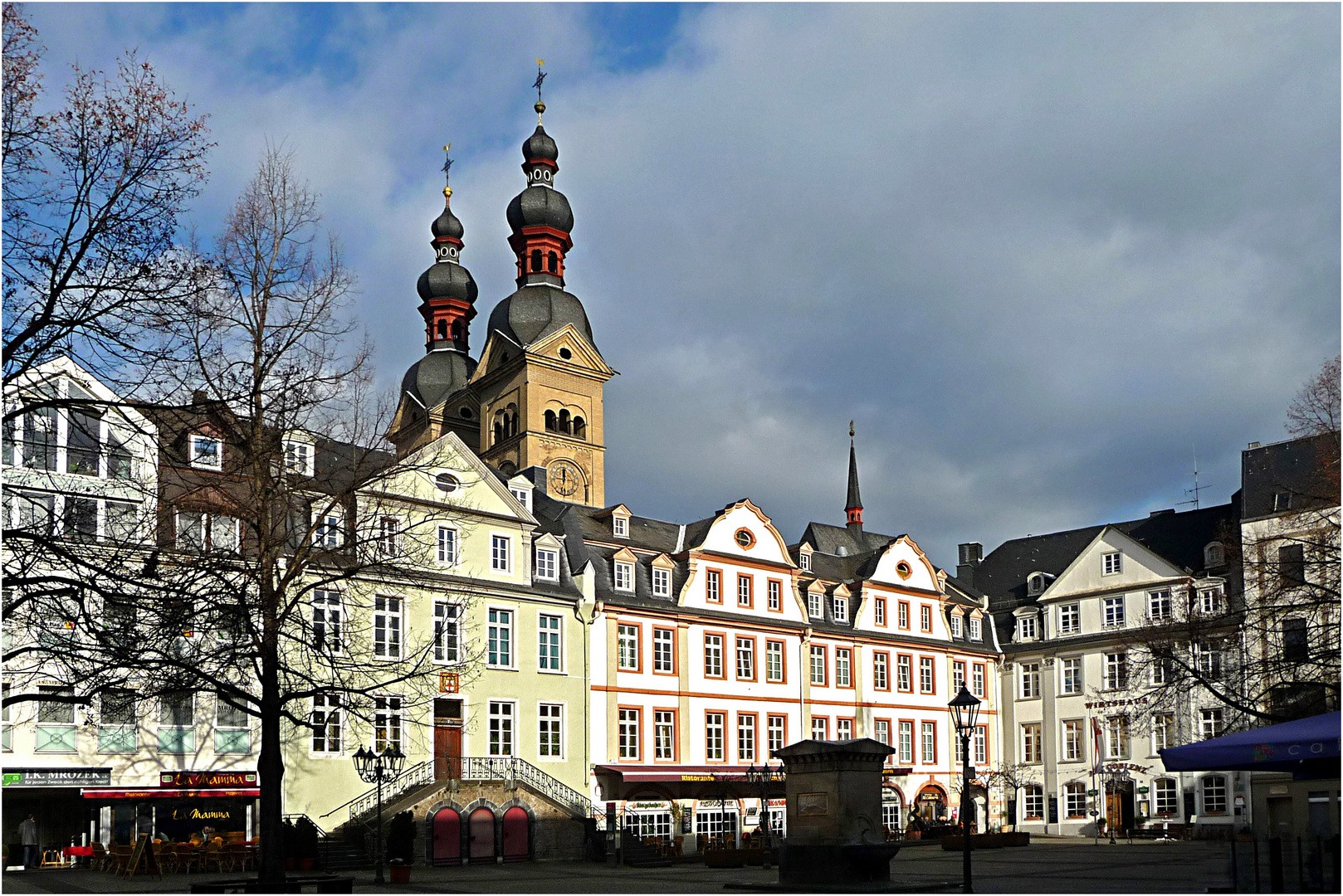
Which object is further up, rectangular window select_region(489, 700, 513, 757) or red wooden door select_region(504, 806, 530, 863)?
rectangular window select_region(489, 700, 513, 757)

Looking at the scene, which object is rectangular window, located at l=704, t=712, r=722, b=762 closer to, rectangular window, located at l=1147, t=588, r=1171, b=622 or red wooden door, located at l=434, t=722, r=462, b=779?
red wooden door, located at l=434, t=722, r=462, b=779

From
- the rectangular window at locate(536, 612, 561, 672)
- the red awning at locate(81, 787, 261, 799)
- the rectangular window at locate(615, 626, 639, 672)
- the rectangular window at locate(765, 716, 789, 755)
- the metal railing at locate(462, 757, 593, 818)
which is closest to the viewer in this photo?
the red awning at locate(81, 787, 261, 799)

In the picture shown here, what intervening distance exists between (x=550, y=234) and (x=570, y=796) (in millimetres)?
55503

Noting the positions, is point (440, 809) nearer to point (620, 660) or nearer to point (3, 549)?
point (620, 660)

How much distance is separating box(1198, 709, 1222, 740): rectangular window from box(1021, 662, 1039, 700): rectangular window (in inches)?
290

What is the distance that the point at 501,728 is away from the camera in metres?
45.0

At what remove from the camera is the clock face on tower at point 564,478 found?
292ft

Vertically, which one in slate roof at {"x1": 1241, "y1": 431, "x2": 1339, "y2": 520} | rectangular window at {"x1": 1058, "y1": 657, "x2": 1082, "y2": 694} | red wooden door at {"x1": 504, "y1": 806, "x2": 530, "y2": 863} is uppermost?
slate roof at {"x1": 1241, "y1": 431, "x2": 1339, "y2": 520}

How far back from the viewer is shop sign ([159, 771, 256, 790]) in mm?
37781

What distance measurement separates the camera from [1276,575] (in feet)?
103

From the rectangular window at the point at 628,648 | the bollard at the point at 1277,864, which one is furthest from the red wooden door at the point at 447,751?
the bollard at the point at 1277,864

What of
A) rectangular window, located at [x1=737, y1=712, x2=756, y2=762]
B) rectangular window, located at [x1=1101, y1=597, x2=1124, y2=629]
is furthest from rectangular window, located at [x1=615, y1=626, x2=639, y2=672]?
rectangular window, located at [x1=1101, y1=597, x2=1124, y2=629]

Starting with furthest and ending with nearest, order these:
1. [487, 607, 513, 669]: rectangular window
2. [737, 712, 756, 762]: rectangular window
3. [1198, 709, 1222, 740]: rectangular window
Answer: [1198, 709, 1222, 740]: rectangular window
[737, 712, 756, 762]: rectangular window
[487, 607, 513, 669]: rectangular window

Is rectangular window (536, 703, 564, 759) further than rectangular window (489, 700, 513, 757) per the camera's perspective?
Yes
